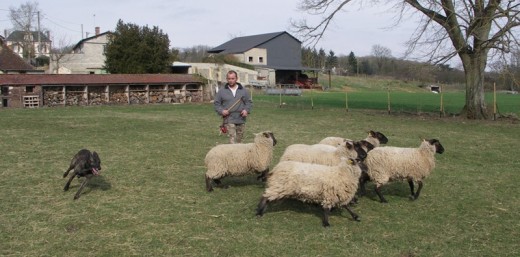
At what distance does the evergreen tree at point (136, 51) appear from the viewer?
4200 centimetres

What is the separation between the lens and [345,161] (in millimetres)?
6312

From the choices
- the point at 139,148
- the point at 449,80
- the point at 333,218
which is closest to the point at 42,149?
the point at 139,148

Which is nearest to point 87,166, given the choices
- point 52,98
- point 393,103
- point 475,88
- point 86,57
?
point 475,88

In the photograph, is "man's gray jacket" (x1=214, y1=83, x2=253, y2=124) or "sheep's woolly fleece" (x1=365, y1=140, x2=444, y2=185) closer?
"sheep's woolly fleece" (x1=365, y1=140, x2=444, y2=185)


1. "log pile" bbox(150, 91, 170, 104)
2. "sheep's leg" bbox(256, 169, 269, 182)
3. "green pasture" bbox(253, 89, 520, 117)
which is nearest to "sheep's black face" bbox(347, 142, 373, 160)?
"sheep's leg" bbox(256, 169, 269, 182)

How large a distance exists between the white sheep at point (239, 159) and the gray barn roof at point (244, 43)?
6605cm

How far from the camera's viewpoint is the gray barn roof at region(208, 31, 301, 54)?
7426cm

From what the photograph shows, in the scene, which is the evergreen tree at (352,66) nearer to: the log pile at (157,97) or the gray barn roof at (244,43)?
the gray barn roof at (244,43)

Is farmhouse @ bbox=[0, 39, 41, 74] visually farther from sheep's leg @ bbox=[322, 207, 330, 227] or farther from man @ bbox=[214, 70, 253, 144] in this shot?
sheep's leg @ bbox=[322, 207, 330, 227]

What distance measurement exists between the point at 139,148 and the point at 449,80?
312ft

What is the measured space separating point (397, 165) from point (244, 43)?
72868mm

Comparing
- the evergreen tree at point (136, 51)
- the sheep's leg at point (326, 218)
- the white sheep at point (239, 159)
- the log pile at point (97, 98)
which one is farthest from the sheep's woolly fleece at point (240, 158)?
the evergreen tree at point (136, 51)

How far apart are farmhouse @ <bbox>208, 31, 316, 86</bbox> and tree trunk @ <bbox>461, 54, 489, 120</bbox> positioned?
46.5 metres

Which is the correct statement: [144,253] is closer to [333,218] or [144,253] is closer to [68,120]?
[333,218]
